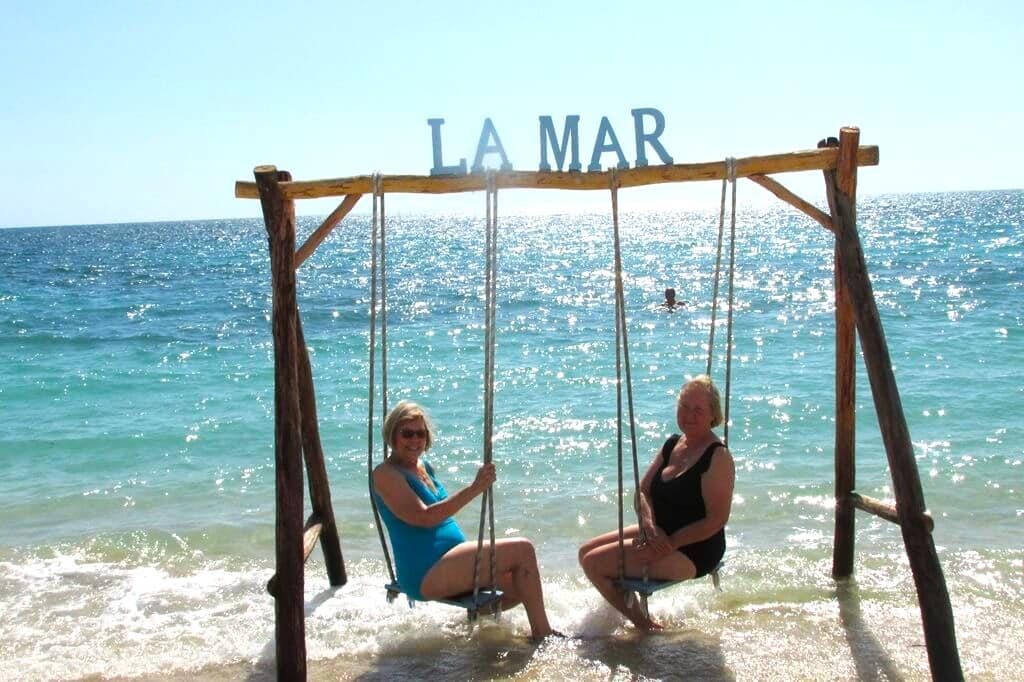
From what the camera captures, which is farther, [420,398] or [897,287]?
[897,287]

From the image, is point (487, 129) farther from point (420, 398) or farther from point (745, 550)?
point (420, 398)

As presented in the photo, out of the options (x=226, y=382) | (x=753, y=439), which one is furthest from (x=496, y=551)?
(x=226, y=382)

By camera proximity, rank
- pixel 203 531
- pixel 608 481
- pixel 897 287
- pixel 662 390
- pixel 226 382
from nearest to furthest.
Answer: pixel 203 531 < pixel 608 481 < pixel 662 390 < pixel 226 382 < pixel 897 287

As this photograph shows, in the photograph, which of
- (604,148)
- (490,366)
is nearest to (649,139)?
(604,148)

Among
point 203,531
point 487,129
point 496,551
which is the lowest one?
point 203,531

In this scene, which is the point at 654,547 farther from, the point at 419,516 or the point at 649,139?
the point at 649,139

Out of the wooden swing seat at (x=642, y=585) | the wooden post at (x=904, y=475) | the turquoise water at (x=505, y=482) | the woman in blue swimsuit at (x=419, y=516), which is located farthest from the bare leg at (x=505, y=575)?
the wooden post at (x=904, y=475)

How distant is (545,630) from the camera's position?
4.60m

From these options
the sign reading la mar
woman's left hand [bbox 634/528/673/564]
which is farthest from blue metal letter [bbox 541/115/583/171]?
woman's left hand [bbox 634/528/673/564]

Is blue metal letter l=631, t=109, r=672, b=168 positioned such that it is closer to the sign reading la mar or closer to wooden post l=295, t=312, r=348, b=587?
the sign reading la mar

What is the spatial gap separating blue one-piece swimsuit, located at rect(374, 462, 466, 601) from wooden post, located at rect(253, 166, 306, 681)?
0.40 m

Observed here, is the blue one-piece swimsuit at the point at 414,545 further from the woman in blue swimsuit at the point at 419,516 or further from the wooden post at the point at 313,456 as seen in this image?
the wooden post at the point at 313,456

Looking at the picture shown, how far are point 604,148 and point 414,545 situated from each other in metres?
1.89

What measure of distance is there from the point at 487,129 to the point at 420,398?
7.64 metres
